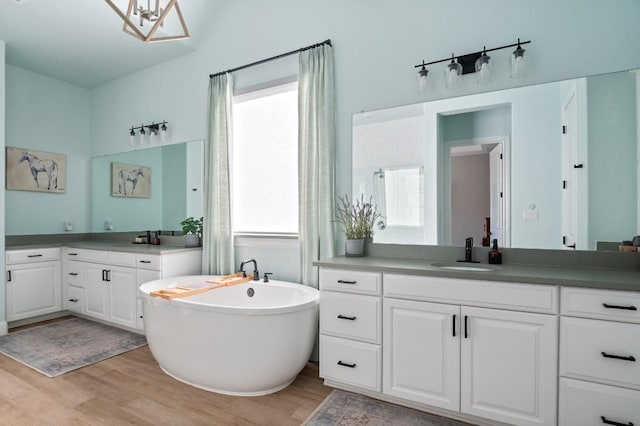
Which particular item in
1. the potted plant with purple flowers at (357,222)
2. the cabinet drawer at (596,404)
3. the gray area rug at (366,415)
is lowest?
the gray area rug at (366,415)

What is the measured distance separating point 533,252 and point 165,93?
388 cm

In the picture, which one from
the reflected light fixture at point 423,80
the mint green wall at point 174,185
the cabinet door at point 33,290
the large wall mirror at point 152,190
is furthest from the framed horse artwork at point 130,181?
the reflected light fixture at point 423,80

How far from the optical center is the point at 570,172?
2141 millimetres

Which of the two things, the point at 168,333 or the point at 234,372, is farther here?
the point at 168,333

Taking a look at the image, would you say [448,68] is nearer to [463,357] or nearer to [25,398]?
[463,357]

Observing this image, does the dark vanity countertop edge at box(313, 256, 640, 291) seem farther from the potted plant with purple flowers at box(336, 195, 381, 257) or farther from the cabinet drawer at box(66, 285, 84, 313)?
the cabinet drawer at box(66, 285, 84, 313)

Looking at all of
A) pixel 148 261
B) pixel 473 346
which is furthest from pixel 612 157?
pixel 148 261

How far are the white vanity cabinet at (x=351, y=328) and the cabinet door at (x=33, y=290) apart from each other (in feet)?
11.2

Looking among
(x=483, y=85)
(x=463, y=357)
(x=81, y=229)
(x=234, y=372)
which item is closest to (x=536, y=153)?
(x=483, y=85)

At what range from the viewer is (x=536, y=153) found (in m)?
2.24

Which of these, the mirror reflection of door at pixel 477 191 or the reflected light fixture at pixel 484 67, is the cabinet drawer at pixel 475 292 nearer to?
the mirror reflection of door at pixel 477 191

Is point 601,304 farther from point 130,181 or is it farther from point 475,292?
point 130,181

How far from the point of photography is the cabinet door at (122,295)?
139 inches

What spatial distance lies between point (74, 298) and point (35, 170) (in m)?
1.60
